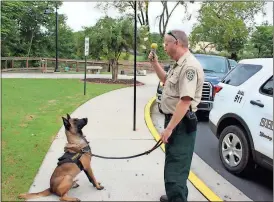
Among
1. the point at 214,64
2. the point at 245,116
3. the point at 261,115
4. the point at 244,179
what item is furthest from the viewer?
the point at 214,64

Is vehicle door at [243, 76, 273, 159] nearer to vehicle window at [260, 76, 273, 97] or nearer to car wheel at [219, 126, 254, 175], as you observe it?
vehicle window at [260, 76, 273, 97]

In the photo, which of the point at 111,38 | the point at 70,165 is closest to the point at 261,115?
the point at 70,165

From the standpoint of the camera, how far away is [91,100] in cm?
1054

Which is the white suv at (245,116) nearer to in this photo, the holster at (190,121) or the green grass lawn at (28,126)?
the holster at (190,121)

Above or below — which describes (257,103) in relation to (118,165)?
above

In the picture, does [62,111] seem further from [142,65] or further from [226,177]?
[142,65]

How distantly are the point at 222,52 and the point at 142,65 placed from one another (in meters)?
15.6

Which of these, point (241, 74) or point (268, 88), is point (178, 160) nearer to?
point (268, 88)

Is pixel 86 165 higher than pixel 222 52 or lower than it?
lower

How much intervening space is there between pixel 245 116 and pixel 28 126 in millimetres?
4610

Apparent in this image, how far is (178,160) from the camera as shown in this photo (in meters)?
3.21

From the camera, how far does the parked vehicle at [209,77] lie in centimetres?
823

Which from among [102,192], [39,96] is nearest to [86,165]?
[102,192]

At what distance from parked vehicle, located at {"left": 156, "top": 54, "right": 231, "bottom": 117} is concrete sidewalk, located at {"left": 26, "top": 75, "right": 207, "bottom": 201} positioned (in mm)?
1421
